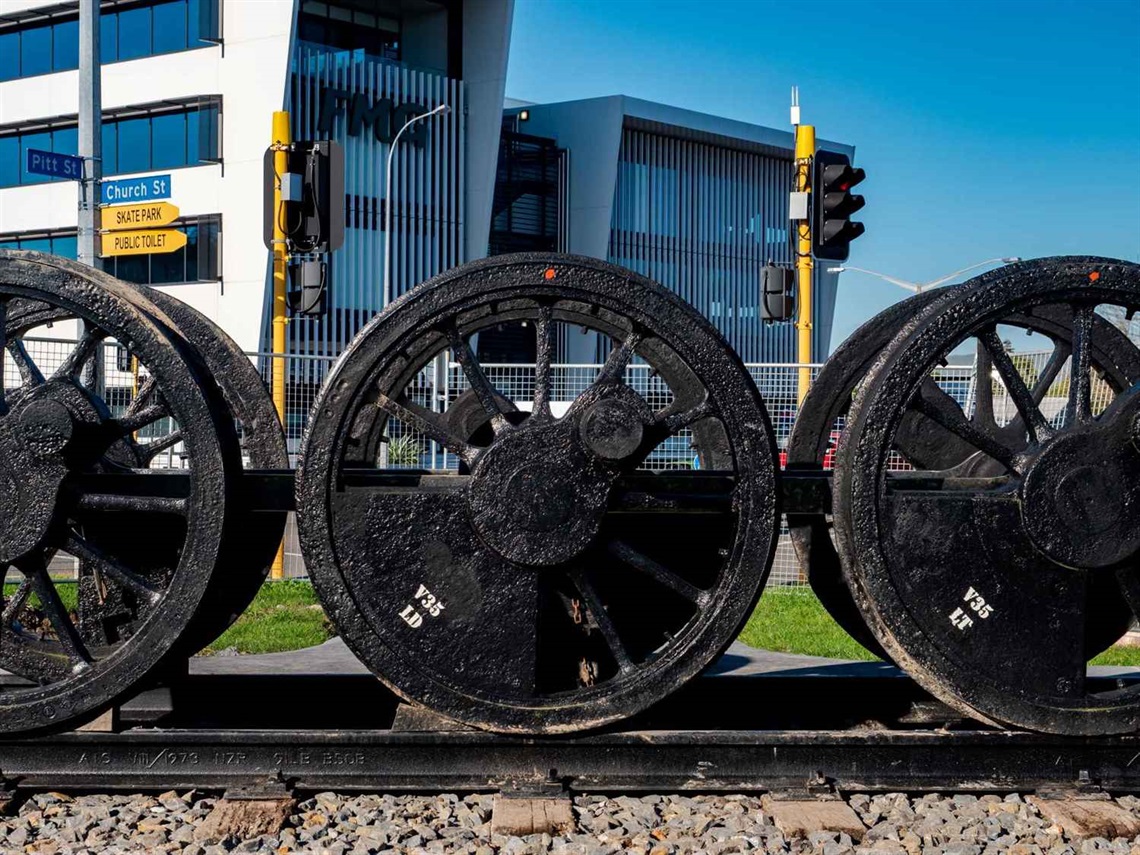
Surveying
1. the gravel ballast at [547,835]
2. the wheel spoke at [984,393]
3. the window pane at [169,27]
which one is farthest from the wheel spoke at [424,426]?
the window pane at [169,27]

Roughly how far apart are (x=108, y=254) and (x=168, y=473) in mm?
9946

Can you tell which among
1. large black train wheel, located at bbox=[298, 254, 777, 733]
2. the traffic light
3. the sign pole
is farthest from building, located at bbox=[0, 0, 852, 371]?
large black train wheel, located at bbox=[298, 254, 777, 733]

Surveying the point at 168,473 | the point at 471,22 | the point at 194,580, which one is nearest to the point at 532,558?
the point at 194,580

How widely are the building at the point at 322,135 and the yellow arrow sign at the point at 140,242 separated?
29.5 meters

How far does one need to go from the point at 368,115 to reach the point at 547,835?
4682 centimetres

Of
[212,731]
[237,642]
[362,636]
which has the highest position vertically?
[362,636]

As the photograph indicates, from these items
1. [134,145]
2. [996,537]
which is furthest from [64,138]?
[996,537]

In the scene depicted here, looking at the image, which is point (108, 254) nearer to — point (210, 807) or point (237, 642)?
point (237, 642)

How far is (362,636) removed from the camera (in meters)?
4.94

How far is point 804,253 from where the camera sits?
1399cm

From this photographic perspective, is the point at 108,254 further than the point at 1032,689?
Yes

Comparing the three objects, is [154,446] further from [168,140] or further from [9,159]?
[9,159]

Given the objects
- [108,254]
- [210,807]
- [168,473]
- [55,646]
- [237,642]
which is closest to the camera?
[210,807]

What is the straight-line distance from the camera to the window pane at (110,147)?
49469mm
